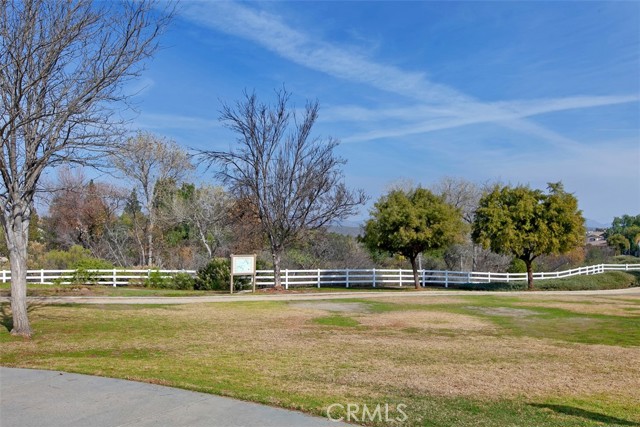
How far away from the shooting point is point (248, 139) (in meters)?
29.8

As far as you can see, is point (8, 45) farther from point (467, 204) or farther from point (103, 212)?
point (467, 204)

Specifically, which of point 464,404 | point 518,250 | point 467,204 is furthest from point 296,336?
point 467,204

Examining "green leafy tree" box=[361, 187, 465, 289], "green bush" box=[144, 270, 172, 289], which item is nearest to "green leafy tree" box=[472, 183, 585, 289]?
"green leafy tree" box=[361, 187, 465, 289]

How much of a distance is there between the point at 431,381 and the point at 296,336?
5.27m

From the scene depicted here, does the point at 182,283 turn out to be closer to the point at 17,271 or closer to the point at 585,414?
the point at 17,271

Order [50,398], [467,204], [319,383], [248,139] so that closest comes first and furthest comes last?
1. [50,398]
2. [319,383]
3. [248,139]
4. [467,204]

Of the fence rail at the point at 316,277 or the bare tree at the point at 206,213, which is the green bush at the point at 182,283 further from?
the bare tree at the point at 206,213

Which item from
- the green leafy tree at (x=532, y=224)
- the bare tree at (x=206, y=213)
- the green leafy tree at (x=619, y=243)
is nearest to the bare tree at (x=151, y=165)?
the bare tree at (x=206, y=213)

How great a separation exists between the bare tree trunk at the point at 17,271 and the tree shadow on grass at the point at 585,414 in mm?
10602

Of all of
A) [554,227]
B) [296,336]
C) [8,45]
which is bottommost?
[296,336]

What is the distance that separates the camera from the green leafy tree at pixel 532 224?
31156 mm

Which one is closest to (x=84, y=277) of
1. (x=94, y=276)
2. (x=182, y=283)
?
(x=94, y=276)

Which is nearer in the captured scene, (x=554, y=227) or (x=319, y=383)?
(x=319, y=383)

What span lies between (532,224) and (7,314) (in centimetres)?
2600
